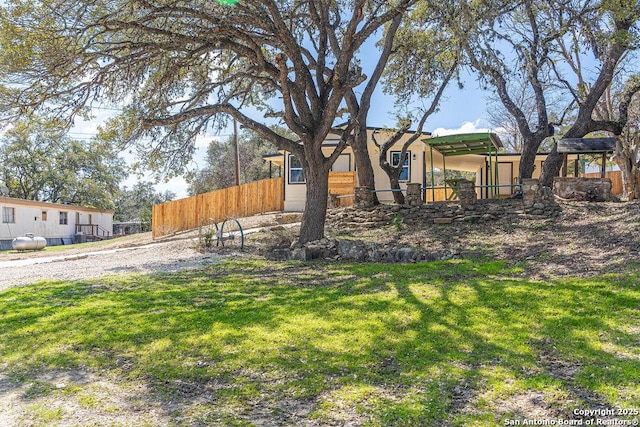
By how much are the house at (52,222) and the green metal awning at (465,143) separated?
833 inches

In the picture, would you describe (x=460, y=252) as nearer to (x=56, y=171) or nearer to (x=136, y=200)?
(x=56, y=171)

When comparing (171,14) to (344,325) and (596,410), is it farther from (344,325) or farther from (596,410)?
(596,410)

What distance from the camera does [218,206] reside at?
2012 cm

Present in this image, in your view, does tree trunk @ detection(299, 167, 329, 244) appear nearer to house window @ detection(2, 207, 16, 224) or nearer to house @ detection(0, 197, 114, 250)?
house @ detection(0, 197, 114, 250)

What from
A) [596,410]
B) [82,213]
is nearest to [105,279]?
[596,410]

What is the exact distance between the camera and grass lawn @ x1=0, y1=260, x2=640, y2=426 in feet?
9.71

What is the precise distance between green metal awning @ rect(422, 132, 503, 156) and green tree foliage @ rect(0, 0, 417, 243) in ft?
12.9

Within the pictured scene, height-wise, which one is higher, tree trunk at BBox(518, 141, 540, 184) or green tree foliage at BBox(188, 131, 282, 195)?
green tree foliage at BBox(188, 131, 282, 195)

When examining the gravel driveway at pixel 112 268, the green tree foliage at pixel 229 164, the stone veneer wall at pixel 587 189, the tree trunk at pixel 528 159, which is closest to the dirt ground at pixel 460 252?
the gravel driveway at pixel 112 268

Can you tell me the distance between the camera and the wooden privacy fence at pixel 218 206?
62.1 ft

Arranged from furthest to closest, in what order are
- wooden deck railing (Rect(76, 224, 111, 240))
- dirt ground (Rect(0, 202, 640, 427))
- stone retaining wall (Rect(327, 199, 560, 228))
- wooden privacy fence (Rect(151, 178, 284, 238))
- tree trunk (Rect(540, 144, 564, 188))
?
wooden deck railing (Rect(76, 224, 111, 240)) < wooden privacy fence (Rect(151, 178, 284, 238)) < tree trunk (Rect(540, 144, 564, 188)) < stone retaining wall (Rect(327, 199, 560, 228)) < dirt ground (Rect(0, 202, 640, 427))

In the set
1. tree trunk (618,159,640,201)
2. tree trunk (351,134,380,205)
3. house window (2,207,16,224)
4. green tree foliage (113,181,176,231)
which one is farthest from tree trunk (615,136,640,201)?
green tree foliage (113,181,176,231)

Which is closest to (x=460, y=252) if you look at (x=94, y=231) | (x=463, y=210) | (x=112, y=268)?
(x=463, y=210)

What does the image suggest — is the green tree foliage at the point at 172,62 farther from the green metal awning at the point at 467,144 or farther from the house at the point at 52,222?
the house at the point at 52,222
